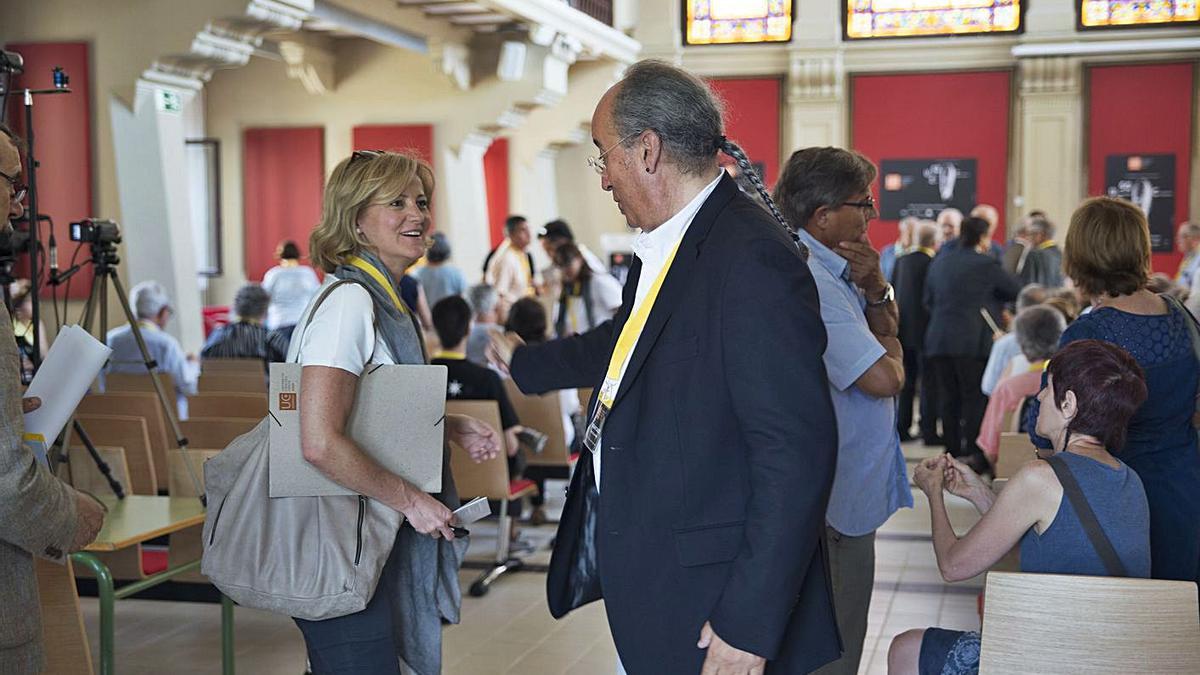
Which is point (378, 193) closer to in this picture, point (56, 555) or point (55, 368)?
point (55, 368)

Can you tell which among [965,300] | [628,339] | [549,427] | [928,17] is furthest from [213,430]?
[928,17]

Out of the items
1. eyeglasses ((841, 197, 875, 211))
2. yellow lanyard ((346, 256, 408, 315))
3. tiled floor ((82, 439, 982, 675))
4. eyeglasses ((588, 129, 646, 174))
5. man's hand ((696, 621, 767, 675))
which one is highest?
eyeglasses ((588, 129, 646, 174))

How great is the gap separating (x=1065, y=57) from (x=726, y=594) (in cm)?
1242

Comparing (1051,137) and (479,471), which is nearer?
(479,471)

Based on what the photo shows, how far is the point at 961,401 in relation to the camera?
28.7 feet

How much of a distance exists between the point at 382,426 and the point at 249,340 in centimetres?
479

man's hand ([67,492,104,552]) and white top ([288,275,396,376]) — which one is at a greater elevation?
white top ([288,275,396,376])

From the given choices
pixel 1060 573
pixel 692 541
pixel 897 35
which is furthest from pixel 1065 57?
pixel 692 541

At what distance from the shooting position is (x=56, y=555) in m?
2.32

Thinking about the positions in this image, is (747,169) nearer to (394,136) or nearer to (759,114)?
(394,136)

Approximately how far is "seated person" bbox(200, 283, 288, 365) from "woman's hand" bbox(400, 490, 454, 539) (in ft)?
15.2

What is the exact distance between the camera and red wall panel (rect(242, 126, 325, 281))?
12.8 m

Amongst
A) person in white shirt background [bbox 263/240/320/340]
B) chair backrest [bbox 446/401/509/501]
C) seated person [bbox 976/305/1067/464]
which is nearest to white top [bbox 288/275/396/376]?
chair backrest [bbox 446/401/509/501]

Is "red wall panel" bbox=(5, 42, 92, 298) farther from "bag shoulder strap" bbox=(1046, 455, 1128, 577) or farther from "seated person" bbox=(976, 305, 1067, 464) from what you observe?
"bag shoulder strap" bbox=(1046, 455, 1128, 577)
